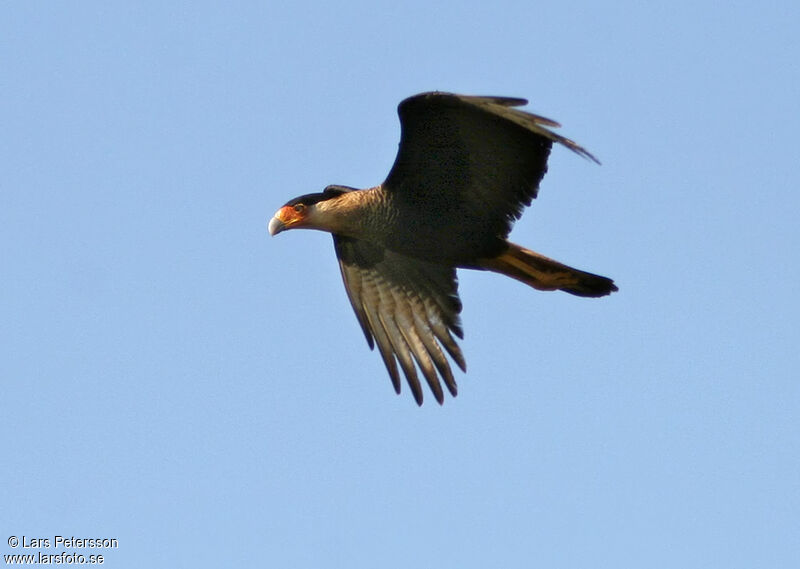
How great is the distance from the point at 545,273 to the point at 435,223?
0.87m

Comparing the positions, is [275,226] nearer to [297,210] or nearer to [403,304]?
[297,210]

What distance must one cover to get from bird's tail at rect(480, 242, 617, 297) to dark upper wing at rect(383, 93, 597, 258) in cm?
23

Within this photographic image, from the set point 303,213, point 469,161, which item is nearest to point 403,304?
point 303,213

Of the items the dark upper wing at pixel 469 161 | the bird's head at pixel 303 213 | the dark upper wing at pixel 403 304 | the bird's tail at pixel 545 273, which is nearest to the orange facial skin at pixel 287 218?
the bird's head at pixel 303 213

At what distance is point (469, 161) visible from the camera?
10336mm

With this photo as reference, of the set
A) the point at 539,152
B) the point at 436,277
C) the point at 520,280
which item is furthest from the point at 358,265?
the point at 539,152

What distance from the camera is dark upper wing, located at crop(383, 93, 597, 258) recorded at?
32.0 feet

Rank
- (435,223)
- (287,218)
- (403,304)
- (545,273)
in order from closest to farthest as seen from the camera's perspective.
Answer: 1. (435,223)
2. (545,273)
3. (287,218)
4. (403,304)

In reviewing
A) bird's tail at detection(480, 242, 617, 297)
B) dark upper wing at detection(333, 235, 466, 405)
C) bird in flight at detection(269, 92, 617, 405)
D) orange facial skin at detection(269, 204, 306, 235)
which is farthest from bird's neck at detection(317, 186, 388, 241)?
bird's tail at detection(480, 242, 617, 297)

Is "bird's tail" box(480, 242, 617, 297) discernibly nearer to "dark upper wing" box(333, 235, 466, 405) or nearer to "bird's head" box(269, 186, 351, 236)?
"dark upper wing" box(333, 235, 466, 405)

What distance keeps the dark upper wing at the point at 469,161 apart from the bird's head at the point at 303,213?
23.9 inches

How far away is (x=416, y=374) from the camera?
11445mm

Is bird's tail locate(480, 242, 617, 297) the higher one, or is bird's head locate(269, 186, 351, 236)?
bird's head locate(269, 186, 351, 236)

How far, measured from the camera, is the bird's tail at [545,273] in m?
10.8
